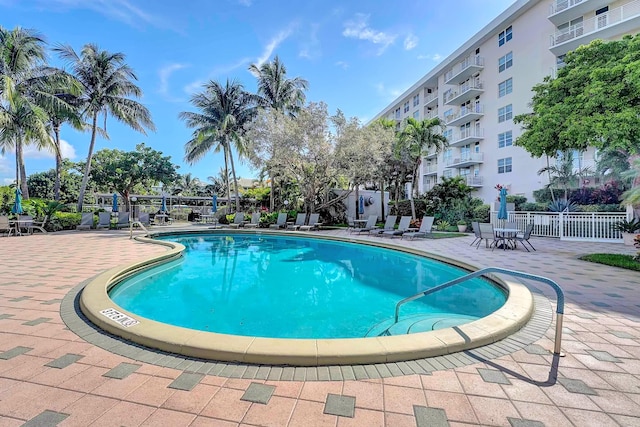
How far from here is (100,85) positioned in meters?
18.1

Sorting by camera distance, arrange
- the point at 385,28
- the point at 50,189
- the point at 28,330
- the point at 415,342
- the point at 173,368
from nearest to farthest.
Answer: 1. the point at 173,368
2. the point at 415,342
3. the point at 28,330
4. the point at 385,28
5. the point at 50,189

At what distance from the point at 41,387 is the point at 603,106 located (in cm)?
1346

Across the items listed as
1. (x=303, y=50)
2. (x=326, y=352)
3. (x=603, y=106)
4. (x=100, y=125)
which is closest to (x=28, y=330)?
(x=326, y=352)

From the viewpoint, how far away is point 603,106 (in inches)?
356

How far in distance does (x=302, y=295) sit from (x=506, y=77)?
1005 inches

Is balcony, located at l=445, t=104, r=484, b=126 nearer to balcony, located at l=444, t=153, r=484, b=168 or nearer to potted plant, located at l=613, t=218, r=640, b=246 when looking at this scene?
balcony, located at l=444, t=153, r=484, b=168

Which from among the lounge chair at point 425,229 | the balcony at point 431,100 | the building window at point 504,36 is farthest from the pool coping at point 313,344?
the balcony at point 431,100

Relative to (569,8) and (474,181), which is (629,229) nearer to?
(474,181)

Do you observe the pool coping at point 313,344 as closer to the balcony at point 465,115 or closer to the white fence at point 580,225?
the white fence at point 580,225

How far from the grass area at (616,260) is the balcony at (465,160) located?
1926 centimetres

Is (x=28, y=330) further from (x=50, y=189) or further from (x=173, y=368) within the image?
(x=50, y=189)

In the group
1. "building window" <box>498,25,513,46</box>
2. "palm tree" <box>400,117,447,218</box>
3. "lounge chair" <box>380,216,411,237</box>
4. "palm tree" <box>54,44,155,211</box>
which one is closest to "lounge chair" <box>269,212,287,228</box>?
"lounge chair" <box>380,216,411,237</box>

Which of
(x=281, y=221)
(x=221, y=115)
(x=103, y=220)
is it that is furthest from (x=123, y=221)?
(x=221, y=115)

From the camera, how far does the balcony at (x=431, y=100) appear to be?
31.5m
